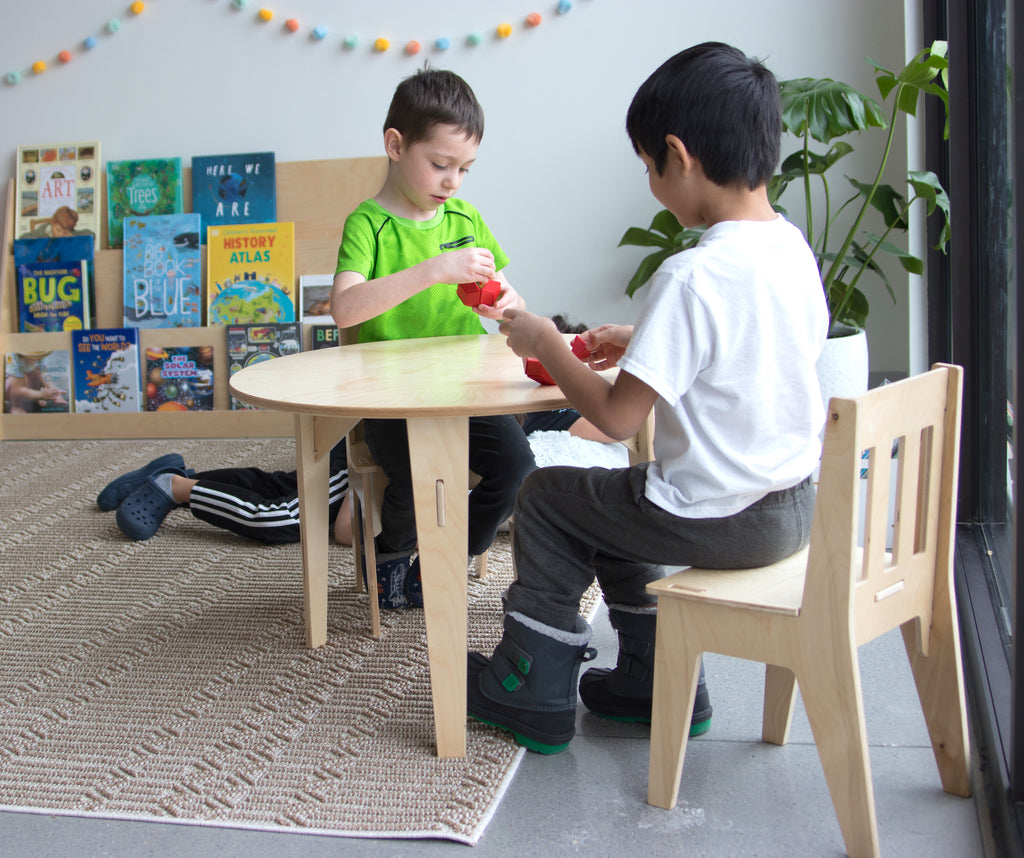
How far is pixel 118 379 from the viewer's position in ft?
12.4

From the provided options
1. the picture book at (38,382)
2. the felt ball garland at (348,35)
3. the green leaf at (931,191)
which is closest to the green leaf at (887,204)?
the green leaf at (931,191)

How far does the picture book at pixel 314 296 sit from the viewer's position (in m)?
3.71

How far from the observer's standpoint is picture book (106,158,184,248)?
12.4 feet

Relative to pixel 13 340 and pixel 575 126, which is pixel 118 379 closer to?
pixel 13 340

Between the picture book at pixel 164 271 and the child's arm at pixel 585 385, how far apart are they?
9.17 ft

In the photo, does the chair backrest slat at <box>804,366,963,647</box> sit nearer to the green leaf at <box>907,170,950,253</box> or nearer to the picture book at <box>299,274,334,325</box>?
the green leaf at <box>907,170,950,253</box>

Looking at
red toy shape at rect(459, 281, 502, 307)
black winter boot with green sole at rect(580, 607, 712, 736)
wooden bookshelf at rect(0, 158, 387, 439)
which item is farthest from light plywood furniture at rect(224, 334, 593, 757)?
wooden bookshelf at rect(0, 158, 387, 439)

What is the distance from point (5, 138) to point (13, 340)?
82cm

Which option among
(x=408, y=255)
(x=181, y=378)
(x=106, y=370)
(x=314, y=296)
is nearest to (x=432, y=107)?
(x=408, y=255)

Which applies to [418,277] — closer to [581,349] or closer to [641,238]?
[581,349]

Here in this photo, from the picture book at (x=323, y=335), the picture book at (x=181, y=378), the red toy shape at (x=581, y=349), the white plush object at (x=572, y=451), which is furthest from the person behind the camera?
the picture book at (x=181, y=378)

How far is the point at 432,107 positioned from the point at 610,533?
2.97 feet

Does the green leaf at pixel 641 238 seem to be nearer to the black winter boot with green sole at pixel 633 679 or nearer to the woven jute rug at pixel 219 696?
the woven jute rug at pixel 219 696

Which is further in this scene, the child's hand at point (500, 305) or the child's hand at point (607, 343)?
the child's hand at point (500, 305)
